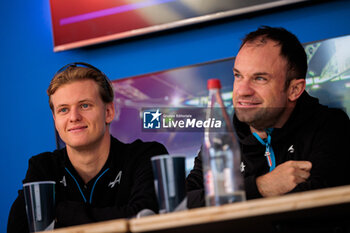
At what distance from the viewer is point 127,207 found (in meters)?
1.49

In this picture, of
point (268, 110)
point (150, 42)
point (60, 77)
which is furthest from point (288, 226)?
point (150, 42)

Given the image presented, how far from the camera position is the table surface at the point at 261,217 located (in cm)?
76

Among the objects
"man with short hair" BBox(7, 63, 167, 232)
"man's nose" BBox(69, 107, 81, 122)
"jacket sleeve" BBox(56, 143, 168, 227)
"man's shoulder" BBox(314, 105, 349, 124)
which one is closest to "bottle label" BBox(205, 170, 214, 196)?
"jacket sleeve" BBox(56, 143, 168, 227)

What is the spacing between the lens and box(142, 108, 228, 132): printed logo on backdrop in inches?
85.0

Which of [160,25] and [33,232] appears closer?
[33,232]

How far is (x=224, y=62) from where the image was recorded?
2135mm

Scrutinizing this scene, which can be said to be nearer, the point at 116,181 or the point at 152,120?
the point at 116,181

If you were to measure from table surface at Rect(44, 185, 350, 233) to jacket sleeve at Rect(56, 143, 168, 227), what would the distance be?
548 millimetres

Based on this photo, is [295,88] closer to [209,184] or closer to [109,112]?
[109,112]

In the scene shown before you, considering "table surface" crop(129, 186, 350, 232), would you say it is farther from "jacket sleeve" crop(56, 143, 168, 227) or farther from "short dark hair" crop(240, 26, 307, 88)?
"short dark hair" crop(240, 26, 307, 88)

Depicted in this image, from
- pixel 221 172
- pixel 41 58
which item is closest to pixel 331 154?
pixel 221 172

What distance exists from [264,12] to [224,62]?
293 mm

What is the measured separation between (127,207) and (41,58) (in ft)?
4.34

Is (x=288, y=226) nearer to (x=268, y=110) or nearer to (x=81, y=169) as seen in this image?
(x=268, y=110)
